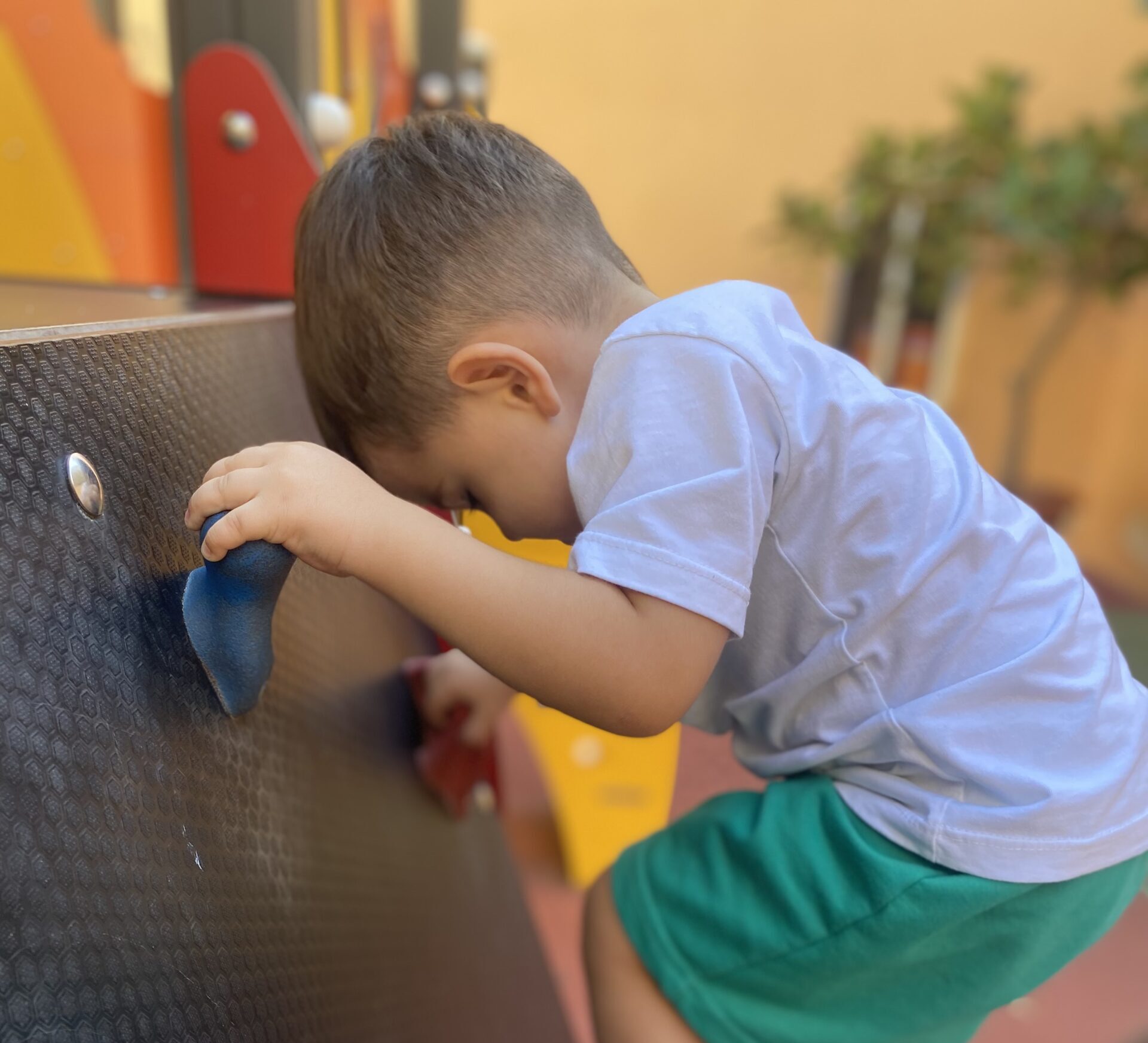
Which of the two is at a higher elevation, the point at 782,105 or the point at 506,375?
the point at 506,375

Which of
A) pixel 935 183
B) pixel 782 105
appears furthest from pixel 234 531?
pixel 782 105

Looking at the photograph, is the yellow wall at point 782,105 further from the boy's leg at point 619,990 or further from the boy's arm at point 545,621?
the boy's arm at point 545,621

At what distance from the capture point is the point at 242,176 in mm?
1071

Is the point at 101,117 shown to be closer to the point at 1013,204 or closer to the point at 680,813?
the point at 680,813

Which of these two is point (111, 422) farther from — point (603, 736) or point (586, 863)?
point (586, 863)

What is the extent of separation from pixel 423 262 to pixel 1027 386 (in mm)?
3440

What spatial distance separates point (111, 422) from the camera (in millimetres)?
446

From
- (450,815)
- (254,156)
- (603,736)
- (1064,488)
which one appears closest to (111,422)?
(450,815)

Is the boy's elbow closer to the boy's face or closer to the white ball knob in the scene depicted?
the boy's face

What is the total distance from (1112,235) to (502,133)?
304 cm

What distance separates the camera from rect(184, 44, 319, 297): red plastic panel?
1032mm

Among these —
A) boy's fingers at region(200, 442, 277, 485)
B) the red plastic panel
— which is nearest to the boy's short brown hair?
boy's fingers at region(200, 442, 277, 485)

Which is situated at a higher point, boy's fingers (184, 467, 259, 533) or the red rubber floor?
boy's fingers (184, 467, 259, 533)

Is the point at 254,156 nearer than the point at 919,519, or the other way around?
the point at 919,519
